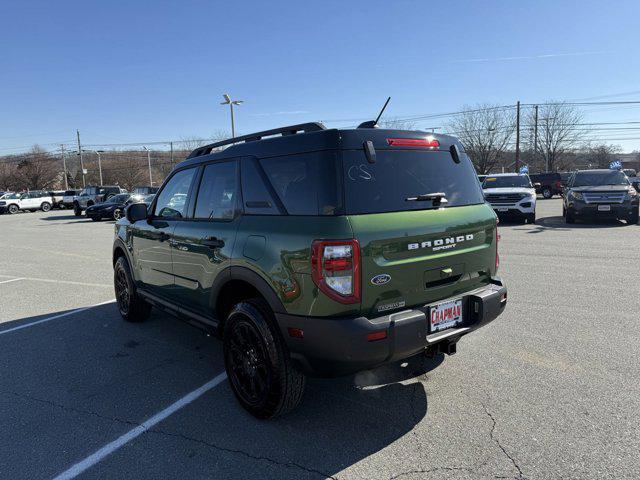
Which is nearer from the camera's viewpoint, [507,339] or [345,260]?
[345,260]

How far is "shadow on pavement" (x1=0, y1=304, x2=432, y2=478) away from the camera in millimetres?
2742

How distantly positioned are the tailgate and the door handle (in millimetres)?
1248

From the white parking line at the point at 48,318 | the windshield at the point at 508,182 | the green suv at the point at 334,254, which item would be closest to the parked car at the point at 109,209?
the windshield at the point at 508,182

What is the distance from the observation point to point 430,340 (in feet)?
9.59

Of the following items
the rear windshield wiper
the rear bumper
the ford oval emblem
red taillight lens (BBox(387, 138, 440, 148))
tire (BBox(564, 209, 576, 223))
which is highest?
red taillight lens (BBox(387, 138, 440, 148))

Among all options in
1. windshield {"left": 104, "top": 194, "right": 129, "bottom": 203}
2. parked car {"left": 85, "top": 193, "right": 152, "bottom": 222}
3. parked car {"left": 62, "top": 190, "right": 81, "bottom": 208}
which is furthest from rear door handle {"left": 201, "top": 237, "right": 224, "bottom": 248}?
parked car {"left": 62, "top": 190, "right": 81, "bottom": 208}

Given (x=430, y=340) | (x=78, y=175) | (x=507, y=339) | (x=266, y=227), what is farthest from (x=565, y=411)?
(x=78, y=175)

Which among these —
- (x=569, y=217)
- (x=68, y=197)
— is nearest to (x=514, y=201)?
(x=569, y=217)

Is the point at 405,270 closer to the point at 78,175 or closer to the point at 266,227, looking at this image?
the point at 266,227

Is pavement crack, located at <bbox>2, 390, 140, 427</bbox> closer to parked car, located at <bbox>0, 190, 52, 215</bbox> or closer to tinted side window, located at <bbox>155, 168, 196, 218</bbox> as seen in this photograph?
tinted side window, located at <bbox>155, 168, 196, 218</bbox>

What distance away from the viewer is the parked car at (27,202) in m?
36.8

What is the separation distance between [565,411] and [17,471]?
3.56 meters

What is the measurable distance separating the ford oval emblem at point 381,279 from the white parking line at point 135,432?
6.10ft

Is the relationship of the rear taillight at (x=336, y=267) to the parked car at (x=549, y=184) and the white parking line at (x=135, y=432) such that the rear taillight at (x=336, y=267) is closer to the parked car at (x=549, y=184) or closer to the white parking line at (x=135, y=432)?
the white parking line at (x=135, y=432)
